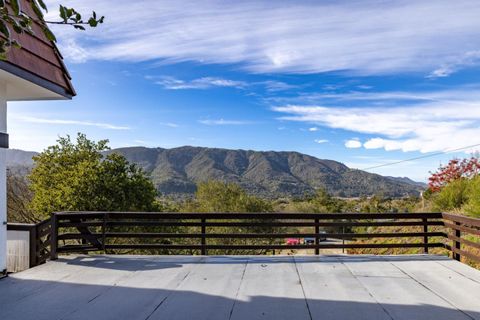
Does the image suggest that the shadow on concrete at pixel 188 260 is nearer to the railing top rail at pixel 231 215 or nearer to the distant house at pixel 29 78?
the railing top rail at pixel 231 215

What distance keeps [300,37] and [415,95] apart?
1368 centimetres

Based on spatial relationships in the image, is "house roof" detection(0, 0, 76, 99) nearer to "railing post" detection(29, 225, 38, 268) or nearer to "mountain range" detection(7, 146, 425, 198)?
"railing post" detection(29, 225, 38, 268)

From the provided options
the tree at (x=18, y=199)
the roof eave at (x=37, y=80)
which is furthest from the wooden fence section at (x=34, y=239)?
the tree at (x=18, y=199)

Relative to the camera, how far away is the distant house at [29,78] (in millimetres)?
6066

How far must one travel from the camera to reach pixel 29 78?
20.6 feet

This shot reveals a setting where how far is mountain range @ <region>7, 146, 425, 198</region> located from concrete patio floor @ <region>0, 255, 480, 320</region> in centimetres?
7562

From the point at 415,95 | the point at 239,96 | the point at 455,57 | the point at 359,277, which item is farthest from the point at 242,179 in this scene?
the point at 359,277

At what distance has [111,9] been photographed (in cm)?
873

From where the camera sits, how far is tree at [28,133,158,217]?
17.4 meters

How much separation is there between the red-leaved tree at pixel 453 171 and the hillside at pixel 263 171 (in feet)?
222

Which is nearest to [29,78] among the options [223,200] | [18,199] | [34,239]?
[34,239]

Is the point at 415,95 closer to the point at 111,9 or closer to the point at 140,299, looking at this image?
the point at 111,9

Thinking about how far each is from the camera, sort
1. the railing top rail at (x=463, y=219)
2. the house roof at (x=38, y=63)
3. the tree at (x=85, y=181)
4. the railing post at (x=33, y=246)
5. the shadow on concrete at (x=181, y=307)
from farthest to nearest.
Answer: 1. the tree at (x=85, y=181)
2. the railing post at (x=33, y=246)
3. the railing top rail at (x=463, y=219)
4. the house roof at (x=38, y=63)
5. the shadow on concrete at (x=181, y=307)

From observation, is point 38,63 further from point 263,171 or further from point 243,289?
point 263,171
